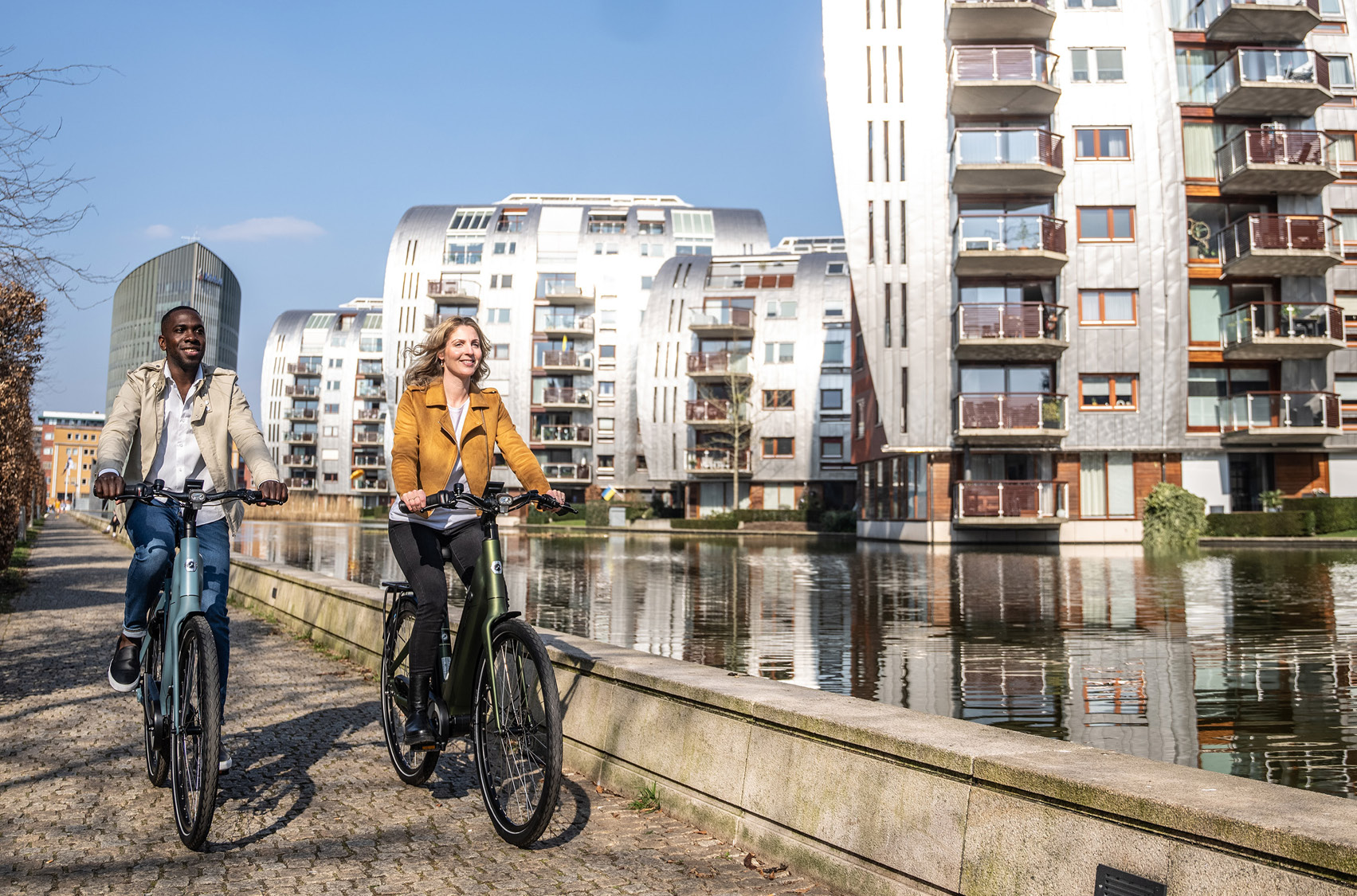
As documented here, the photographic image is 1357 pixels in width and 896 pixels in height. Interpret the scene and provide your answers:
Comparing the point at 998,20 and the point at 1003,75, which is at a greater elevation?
the point at 998,20

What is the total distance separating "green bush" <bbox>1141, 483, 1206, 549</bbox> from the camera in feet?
101

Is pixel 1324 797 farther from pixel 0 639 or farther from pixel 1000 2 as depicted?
pixel 1000 2

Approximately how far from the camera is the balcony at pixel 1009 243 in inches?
1358

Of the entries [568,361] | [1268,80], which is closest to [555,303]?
[568,361]

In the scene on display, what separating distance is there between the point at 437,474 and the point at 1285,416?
1427 inches

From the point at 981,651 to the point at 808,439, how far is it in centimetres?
5285

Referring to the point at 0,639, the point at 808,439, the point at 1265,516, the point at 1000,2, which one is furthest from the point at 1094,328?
the point at 0,639

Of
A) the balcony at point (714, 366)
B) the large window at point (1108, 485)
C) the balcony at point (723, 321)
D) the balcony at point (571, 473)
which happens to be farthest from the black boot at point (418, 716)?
the balcony at point (571, 473)

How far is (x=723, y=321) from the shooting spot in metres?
63.0

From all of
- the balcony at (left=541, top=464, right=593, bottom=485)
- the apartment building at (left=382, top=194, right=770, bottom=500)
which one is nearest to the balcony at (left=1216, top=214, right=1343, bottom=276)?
the apartment building at (left=382, top=194, right=770, bottom=500)

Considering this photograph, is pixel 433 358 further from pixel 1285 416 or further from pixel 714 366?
pixel 714 366

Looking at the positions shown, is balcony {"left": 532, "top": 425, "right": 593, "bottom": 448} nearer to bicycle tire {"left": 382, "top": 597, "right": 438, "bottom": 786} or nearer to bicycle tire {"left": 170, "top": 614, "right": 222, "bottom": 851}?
bicycle tire {"left": 382, "top": 597, "right": 438, "bottom": 786}

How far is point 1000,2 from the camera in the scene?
1351 inches

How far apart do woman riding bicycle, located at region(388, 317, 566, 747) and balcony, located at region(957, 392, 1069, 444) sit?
31.6m
